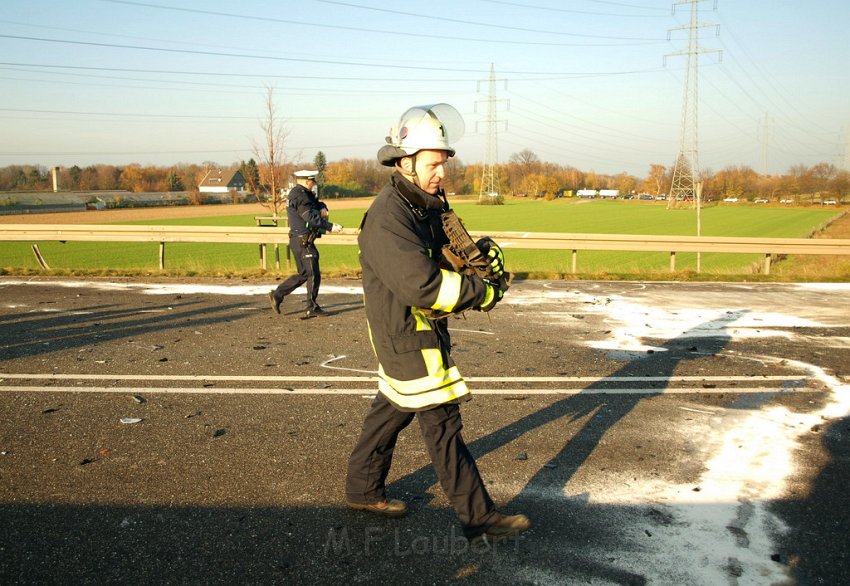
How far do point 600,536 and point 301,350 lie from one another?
16.5 feet

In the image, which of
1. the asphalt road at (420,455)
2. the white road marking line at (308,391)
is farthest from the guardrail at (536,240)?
the white road marking line at (308,391)

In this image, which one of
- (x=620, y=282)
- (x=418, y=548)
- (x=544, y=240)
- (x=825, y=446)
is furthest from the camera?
(x=544, y=240)

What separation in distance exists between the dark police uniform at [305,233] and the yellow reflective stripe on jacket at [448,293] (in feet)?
22.6

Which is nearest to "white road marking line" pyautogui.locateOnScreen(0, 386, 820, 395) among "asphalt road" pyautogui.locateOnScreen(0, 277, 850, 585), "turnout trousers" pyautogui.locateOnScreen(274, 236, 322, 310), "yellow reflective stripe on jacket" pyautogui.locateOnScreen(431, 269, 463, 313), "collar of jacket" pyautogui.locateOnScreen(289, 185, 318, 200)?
"asphalt road" pyautogui.locateOnScreen(0, 277, 850, 585)

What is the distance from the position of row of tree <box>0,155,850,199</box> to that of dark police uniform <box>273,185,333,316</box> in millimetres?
64885

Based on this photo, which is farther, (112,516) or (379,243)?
(112,516)

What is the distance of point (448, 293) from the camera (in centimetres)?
351

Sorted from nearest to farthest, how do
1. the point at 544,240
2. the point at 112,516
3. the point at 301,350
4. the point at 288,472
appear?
the point at 112,516 → the point at 288,472 → the point at 301,350 → the point at 544,240

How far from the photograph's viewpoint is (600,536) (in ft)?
12.7

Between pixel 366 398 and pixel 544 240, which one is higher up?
pixel 544 240

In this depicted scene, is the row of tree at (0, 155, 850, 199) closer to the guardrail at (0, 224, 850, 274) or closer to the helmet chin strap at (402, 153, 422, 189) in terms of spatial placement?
the guardrail at (0, 224, 850, 274)

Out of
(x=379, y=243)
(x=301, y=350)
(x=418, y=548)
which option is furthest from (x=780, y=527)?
(x=301, y=350)

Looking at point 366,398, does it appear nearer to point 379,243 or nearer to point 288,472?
point 288,472

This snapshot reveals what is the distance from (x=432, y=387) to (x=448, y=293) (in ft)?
1.67
